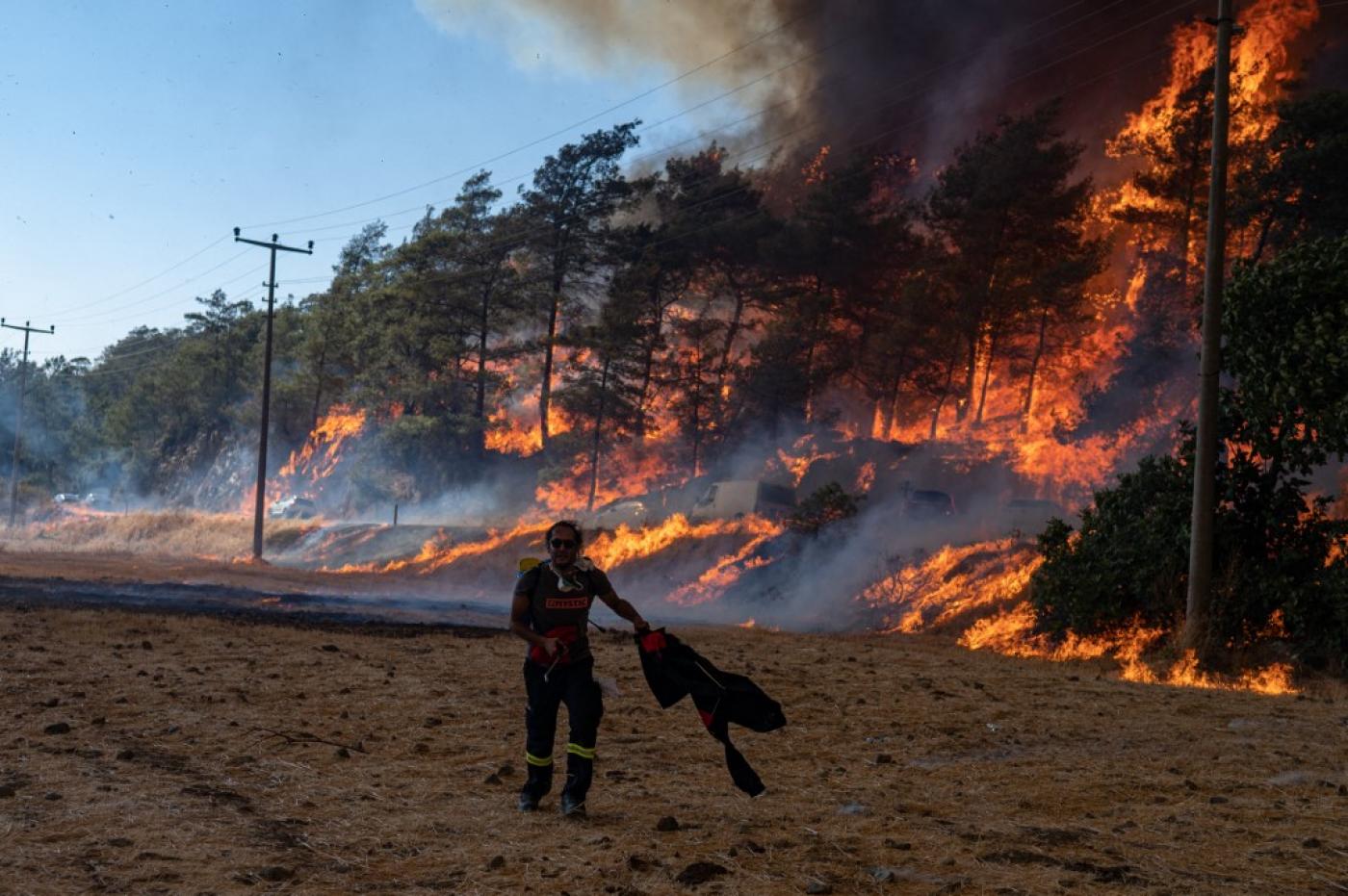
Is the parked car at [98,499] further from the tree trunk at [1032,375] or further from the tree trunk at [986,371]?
the tree trunk at [1032,375]

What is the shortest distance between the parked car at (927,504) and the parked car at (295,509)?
43128mm

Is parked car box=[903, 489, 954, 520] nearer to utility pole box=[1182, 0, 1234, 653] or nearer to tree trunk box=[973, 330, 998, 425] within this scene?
tree trunk box=[973, 330, 998, 425]

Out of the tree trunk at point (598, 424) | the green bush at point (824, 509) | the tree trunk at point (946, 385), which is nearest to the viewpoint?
the green bush at point (824, 509)

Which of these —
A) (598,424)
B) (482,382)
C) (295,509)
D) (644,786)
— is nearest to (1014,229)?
(598,424)

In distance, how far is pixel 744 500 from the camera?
38.2 m

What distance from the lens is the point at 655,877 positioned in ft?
19.1

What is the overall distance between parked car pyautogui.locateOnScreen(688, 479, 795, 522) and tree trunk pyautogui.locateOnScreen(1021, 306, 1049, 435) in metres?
13.6

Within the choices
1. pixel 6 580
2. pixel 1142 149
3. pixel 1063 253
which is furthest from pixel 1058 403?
pixel 6 580

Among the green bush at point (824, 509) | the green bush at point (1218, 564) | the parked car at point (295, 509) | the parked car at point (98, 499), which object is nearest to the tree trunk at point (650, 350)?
the green bush at point (824, 509)

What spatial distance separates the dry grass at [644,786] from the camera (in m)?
5.92

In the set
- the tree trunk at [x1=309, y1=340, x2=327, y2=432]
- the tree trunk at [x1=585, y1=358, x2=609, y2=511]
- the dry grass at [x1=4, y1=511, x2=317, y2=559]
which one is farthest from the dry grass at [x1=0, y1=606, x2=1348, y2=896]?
the tree trunk at [x1=309, y1=340, x2=327, y2=432]

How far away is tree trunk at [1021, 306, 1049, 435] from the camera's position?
1924 inches

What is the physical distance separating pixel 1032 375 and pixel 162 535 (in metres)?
42.6

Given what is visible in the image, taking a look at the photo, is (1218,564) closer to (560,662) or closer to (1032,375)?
(560,662)
